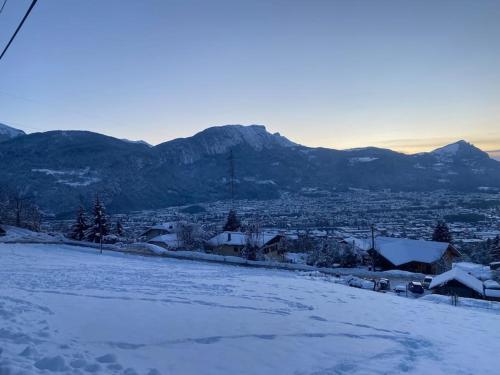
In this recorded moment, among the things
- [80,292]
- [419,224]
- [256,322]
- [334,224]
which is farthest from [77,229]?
[419,224]

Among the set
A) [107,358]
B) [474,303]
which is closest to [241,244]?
[474,303]

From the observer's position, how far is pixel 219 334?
30.3ft

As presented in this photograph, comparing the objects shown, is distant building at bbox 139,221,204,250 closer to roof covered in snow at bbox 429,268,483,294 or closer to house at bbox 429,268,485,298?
roof covered in snow at bbox 429,268,483,294

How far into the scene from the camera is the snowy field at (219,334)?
23.4ft

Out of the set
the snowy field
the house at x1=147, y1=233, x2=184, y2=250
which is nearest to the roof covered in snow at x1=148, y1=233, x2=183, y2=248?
the house at x1=147, y1=233, x2=184, y2=250

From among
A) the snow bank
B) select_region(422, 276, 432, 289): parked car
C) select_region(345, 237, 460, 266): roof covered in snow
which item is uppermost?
select_region(345, 237, 460, 266): roof covered in snow

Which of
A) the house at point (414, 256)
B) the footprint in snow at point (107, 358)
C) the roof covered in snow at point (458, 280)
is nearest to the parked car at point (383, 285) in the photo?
the roof covered in snow at point (458, 280)

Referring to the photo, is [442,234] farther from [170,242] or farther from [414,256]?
[170,242]

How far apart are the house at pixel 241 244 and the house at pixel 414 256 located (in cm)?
1581

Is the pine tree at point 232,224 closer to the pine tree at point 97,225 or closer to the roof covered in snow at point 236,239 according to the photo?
the roof covered in snow at point 236,239

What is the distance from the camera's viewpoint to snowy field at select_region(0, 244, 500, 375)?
7.14 m

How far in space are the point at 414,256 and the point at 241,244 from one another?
24180 millimetres

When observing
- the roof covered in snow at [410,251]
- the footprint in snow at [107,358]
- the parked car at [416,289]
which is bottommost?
the parked car at [416,289]

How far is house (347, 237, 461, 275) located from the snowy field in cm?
3635
